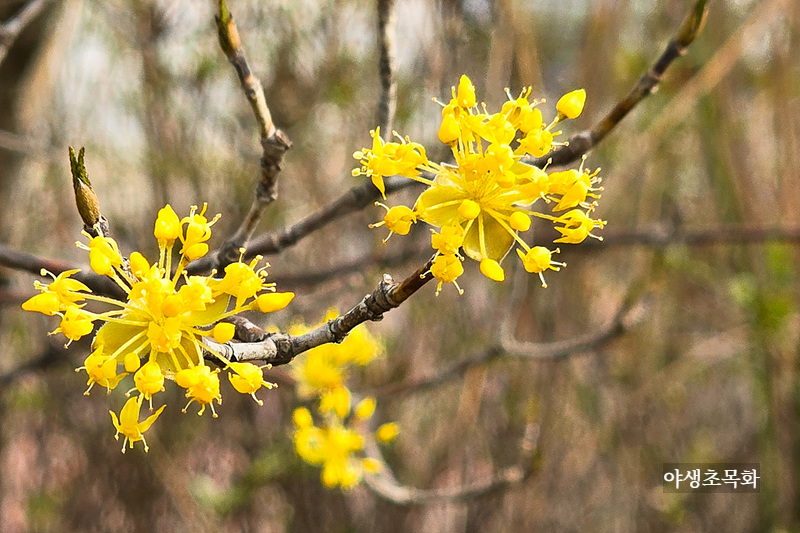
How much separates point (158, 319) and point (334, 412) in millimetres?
901

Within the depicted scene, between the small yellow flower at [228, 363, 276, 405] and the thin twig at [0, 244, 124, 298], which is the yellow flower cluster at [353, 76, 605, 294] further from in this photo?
the thin twig at [0, 244, 124, 298]

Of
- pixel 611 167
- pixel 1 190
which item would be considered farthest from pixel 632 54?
pixel 1 190

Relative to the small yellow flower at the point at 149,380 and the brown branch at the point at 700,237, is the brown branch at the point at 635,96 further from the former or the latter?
the brown branch at the point at 700,237

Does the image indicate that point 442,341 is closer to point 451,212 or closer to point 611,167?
point 611,167

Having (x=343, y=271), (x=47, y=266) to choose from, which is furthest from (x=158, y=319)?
(x=343, y=271)

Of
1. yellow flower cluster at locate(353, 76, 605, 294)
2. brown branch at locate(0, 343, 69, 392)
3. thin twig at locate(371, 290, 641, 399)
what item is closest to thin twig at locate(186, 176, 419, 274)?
yellow flower cluster at locate(353, 76, 605, 294)

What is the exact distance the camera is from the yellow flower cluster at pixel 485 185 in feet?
2.19

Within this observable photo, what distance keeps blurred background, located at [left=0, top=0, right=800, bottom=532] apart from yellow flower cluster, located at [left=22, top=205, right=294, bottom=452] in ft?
4.44

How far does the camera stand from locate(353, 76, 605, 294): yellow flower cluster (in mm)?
667

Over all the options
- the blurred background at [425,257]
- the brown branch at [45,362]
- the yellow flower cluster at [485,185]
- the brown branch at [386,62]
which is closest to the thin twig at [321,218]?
the brown branch at [386,62]

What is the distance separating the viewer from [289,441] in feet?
8.05

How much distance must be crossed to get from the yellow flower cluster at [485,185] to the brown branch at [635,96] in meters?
0.14

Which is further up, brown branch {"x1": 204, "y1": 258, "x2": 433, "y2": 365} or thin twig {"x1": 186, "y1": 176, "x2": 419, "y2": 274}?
thin twig {"x1": 186, "y1": 176, "x2": 419, "y2": 274}

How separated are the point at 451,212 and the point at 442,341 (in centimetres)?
200
